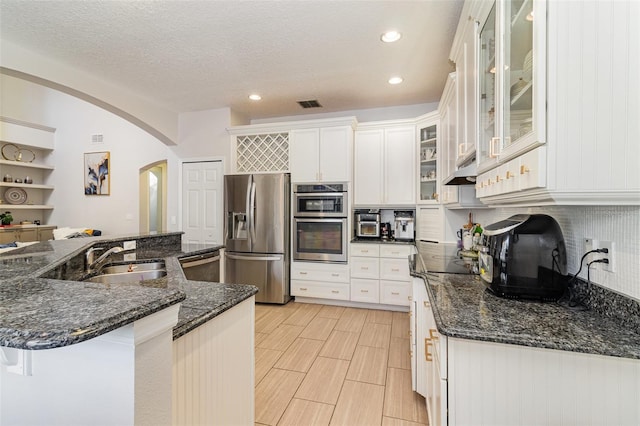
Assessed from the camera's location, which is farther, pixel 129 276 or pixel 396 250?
pixel 396 250

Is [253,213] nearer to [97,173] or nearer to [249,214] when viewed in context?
[249,214]

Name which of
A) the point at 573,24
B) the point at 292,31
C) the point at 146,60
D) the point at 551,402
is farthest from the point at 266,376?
the point at 146,60

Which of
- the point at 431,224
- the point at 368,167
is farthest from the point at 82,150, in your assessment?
the point at 431,224

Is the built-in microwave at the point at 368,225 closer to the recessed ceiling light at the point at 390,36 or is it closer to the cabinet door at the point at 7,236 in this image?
the recessed ceiling light at the point at 390,36

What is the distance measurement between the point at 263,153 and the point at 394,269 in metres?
2.38

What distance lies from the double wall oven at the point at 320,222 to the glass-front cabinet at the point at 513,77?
7.55 feet

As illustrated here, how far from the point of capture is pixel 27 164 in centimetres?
591

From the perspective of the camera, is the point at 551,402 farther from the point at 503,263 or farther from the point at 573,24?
the point at 573,24

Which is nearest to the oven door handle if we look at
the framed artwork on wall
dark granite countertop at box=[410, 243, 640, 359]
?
dark granite countertop at box=[410, 243, 640, 359]

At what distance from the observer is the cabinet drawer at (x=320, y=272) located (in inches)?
148

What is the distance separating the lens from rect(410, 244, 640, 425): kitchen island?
3.00 ft

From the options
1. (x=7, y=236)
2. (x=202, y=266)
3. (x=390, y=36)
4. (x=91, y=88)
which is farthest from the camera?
(x=7, y=236)

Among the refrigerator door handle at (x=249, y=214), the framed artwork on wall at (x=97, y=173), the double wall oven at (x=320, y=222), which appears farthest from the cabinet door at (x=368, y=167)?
the framed artwork on wall at (x=97, y=173)

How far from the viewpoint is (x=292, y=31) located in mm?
2389
